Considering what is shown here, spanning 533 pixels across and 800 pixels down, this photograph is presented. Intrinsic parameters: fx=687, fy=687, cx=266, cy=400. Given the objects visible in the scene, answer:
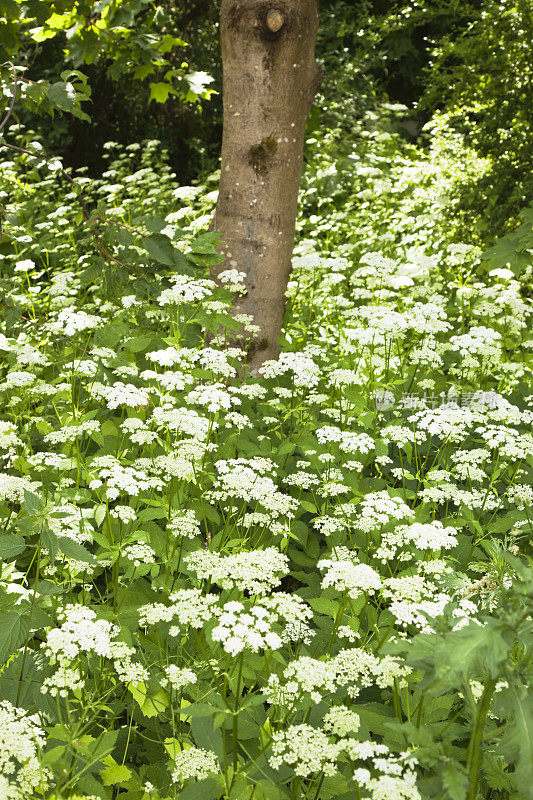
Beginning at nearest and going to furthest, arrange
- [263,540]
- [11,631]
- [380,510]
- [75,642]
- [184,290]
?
1. [75,642]
2. [11,631]
3. [380,510]
4. [263,540]
5. [184,290]

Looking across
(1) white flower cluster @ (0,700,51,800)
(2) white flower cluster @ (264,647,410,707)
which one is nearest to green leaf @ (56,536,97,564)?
(1) white flower cluster @ (0,700,51,800)

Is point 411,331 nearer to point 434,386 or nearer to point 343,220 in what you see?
point 434,386

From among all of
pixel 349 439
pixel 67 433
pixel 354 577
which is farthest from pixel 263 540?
pixel 354 577

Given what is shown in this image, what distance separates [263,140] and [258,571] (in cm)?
339

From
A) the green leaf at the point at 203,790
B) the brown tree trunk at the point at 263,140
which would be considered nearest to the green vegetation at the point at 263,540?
the green leaf at the point at 203,790

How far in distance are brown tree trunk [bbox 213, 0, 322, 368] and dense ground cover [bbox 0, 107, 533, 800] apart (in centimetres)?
31

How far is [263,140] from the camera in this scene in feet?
14.7

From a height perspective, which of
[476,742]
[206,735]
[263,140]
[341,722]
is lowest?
[206,735]

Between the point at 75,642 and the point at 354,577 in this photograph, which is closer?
the point at 75,642

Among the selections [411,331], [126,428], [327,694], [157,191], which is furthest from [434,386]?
[157,191]

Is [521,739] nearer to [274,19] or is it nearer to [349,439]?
[349,439]

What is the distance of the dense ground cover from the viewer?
1.60 m

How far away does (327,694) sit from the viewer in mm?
2023

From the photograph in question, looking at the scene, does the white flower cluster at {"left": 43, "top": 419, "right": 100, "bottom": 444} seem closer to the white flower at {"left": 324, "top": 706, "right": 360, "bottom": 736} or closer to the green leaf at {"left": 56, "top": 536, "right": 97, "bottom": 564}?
the green leaf at {"left": 56, "top": 536, "right": 97, "bottom": 564}
